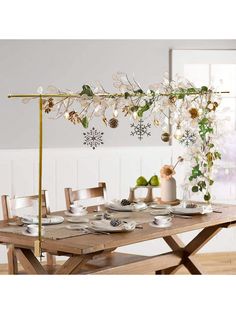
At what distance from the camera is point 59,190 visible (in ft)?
21.0

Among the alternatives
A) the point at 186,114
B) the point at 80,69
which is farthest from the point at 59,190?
the point at 186,114

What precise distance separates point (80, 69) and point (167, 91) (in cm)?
242

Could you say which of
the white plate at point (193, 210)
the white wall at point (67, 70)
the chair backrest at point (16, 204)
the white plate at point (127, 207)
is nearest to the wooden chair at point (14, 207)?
the chair backrest at point (16, 204)

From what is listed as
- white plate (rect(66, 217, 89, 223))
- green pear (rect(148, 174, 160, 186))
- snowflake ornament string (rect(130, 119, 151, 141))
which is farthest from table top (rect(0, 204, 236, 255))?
snowflake ornament string (rect(130, 119, 151, 141))

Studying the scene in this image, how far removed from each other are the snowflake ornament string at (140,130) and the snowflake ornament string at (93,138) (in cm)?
32

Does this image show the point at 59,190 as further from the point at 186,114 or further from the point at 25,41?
the point at 186,114

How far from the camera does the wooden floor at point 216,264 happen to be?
19.7 ft

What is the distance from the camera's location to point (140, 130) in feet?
21.7

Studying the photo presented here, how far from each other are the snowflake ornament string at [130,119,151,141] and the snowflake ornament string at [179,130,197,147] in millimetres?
335

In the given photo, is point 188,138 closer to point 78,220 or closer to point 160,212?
point 160,212

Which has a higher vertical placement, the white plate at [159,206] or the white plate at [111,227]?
the white plate at [159,206]

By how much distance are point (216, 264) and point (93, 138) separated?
157 centimetres

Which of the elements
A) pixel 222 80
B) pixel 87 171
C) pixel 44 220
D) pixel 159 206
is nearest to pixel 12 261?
pixel 44 220

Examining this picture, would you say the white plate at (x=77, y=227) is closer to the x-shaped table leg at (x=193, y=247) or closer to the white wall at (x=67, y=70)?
the x-shaped table leg at (x=193, y=247)
